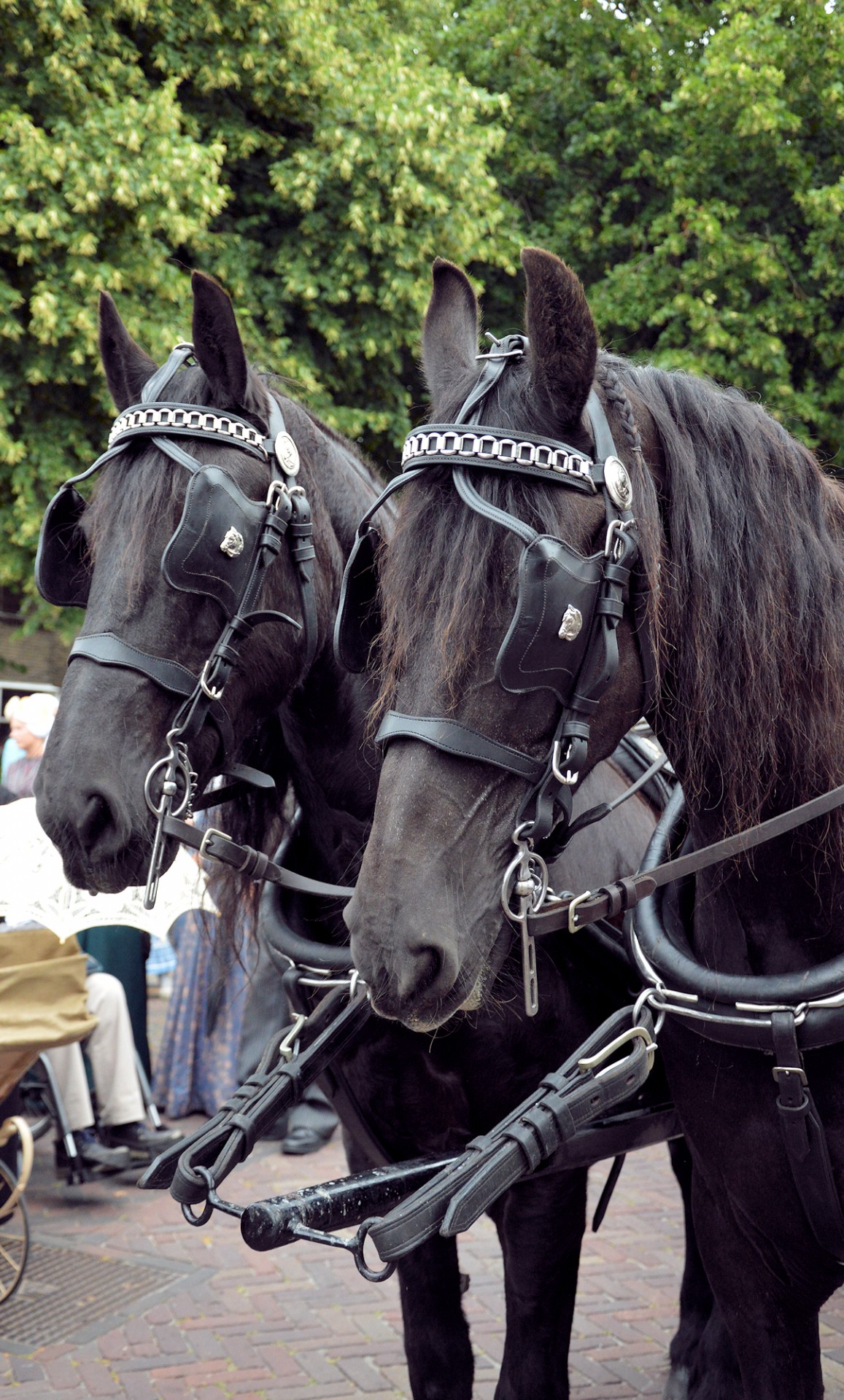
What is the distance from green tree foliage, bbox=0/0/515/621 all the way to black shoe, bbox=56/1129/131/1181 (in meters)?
3.93

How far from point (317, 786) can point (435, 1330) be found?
116cm

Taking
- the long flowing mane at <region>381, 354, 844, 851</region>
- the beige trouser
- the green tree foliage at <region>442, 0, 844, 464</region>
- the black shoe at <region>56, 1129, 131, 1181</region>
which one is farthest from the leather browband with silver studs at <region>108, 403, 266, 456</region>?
the green tree foliage at <region>442, 0, 844, 464</region>

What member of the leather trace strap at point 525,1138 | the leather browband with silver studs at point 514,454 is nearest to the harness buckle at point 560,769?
the leather browband with silver studs at point 514,454

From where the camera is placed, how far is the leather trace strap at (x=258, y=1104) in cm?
209

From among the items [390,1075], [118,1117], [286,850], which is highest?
[286,850]

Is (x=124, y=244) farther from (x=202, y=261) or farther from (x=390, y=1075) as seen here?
(x=390, y=1075)

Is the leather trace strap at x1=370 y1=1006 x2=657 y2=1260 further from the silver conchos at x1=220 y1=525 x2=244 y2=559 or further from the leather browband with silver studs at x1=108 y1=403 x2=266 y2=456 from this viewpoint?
the leather browband with silver studs at x1=108 y1=403 x2=266 y2=456

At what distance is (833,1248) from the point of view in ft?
5.94

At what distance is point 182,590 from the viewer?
7.01 ft

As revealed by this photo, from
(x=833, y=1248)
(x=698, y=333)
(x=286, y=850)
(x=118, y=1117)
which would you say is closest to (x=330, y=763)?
(x=286, y=850)

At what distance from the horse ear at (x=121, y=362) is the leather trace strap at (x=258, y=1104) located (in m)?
1.28

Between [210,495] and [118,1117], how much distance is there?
13.7ft

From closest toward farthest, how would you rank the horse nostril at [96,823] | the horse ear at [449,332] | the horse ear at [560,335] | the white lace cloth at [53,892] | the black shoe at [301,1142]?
the horse ear at [560,335], the horse ear at [449,332], the horse nostril at [96,823], the white lace cloth at [53,892], the black shoe at [301,1142]

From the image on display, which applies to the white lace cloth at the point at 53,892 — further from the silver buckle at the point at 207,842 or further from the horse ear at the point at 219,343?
the horse ear at the point at 219,343
